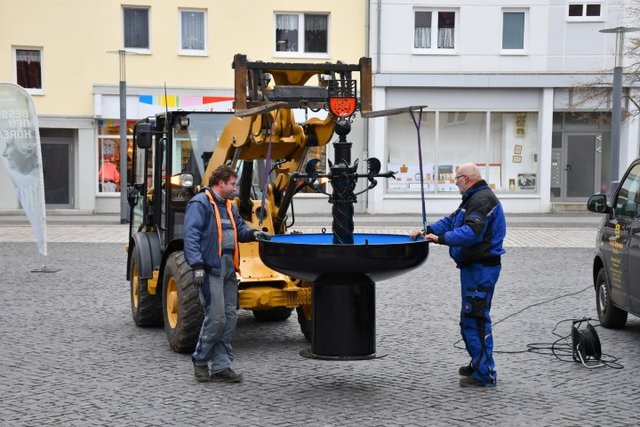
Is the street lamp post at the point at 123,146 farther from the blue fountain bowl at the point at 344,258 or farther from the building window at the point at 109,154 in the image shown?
the blue fountain bowl at the point at 344,258

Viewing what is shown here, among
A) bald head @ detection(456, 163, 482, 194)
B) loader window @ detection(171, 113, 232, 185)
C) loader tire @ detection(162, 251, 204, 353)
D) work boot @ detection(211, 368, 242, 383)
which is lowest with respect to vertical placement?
work boot @ detection(211, 368, 242, 383)

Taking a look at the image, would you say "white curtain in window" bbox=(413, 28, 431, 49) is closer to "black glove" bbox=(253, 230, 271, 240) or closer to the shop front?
the shop front

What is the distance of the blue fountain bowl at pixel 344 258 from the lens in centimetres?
733

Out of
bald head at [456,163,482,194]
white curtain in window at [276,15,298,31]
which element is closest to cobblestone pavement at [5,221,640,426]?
bald head at [456,163,482,194]

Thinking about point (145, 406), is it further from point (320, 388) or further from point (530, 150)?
point (530, 150)

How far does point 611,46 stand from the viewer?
101 ft

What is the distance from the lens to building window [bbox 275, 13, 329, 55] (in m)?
31.3

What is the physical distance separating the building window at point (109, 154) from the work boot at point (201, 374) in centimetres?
2302

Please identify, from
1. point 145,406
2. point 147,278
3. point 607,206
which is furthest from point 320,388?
point 607,206

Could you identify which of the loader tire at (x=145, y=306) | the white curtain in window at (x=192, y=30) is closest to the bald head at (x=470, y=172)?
the loader tire at (x=145, y=306)

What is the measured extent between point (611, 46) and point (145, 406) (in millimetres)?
26298

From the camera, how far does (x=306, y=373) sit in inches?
340

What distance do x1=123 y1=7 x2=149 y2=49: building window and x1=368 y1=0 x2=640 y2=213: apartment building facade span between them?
704 centimetres

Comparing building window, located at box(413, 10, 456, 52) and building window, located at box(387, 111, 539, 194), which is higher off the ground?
building window, located at box(413, 10, 456, 52)
